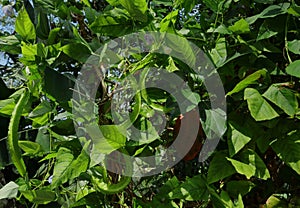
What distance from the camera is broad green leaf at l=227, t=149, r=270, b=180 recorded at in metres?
0.53

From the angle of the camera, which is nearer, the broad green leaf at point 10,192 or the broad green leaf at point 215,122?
the broad green leaf at point 215,122

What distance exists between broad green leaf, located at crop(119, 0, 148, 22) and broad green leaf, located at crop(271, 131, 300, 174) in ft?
0.75

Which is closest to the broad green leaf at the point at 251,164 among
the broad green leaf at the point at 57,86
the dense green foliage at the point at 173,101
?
the dense green foliage at the point at 173,101

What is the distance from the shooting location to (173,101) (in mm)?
544

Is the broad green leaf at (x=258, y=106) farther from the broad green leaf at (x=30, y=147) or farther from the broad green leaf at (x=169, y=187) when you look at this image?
the broad green leaf at (x=30, y=147)

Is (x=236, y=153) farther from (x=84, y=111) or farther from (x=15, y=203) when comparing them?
(x=15, y=203)

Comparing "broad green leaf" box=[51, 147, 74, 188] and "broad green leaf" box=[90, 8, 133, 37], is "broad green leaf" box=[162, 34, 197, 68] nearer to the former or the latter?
"broad green leaf" box=[90, 8, 133, 37]

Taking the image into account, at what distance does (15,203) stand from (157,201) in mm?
684

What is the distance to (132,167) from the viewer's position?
56 cm

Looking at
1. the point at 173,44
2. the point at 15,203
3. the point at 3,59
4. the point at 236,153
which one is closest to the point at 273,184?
the point at 236,153

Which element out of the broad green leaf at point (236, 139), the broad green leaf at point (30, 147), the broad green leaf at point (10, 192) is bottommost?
the broad green leaf at point (10, 192)

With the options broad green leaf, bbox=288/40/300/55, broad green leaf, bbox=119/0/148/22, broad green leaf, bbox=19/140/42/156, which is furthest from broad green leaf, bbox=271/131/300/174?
broad green leaf, bbox=19/140/42/156

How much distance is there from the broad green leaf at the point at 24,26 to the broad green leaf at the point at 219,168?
285 mm

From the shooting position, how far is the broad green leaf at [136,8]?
0.51 m
